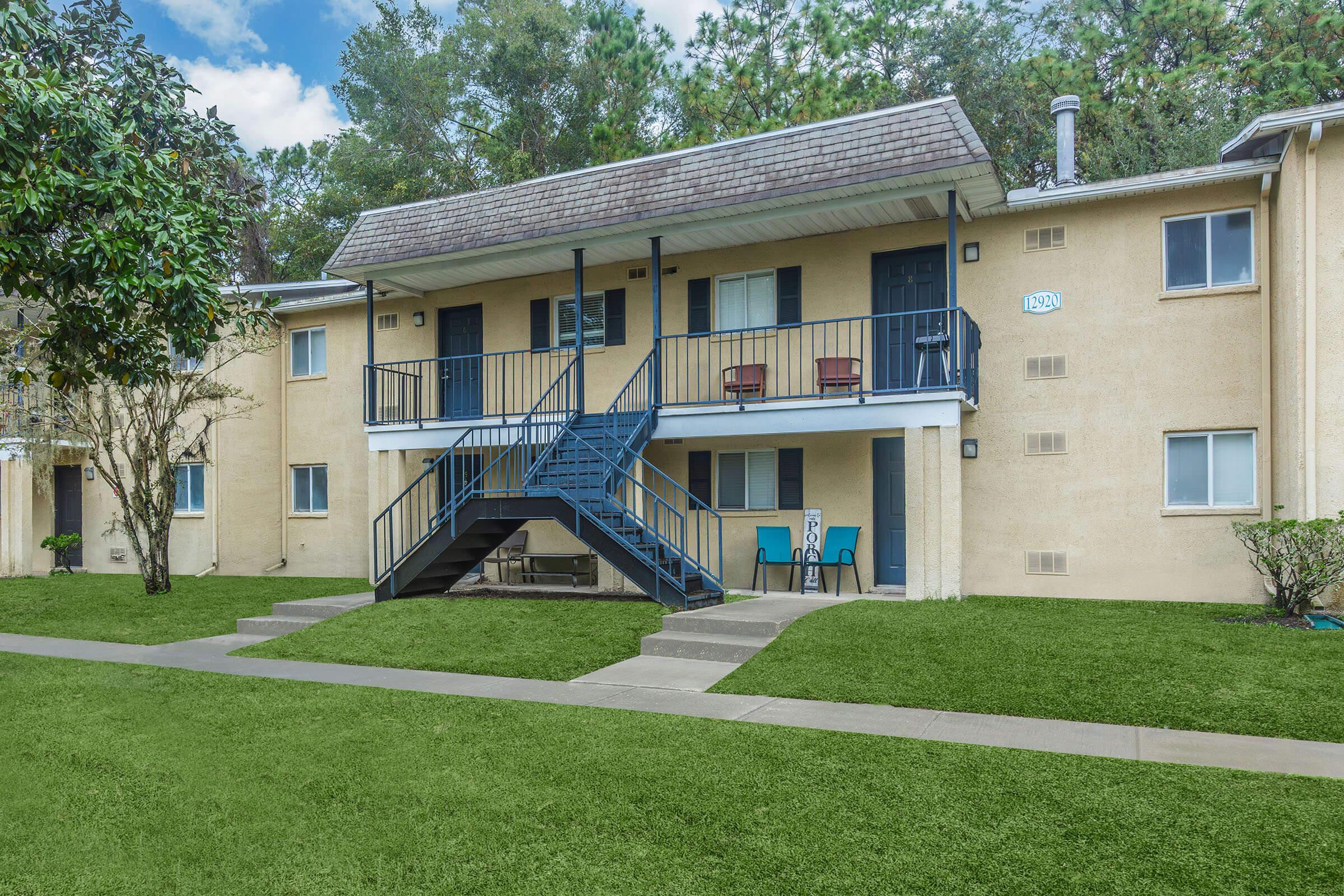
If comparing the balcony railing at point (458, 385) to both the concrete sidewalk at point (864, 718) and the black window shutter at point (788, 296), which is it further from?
the concrete sidewalk at point (864, 718)

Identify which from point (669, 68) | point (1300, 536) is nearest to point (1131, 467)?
point (1300, 536)

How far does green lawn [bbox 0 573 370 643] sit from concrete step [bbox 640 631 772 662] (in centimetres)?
598

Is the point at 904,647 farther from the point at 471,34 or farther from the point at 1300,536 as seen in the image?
the point at 471,34

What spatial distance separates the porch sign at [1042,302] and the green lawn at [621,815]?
7.78m

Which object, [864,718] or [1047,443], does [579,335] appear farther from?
[864,718]

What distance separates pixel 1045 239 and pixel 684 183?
4666mm

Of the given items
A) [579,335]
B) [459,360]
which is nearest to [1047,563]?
[579,335]

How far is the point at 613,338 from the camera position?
48.2 ft

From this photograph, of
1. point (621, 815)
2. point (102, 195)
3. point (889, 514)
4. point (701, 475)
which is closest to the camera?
point (621, 815)

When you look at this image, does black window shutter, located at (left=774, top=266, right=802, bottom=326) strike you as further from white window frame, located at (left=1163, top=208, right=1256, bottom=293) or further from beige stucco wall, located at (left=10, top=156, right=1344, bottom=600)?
white window frame, located at (left=1163, top=208, right=1256, bottom=293)

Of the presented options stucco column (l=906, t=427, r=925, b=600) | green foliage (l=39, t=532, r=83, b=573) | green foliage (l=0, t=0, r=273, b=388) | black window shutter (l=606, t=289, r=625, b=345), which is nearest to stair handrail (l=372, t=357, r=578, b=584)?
black window shutter (l=606, t=289, r=625, b=345)

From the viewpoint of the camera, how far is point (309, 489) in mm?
17641

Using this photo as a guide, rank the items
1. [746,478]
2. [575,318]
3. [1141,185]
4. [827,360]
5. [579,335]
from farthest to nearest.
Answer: [575,318]
[746,478]
[579,335]
[827,360]
[1141,185]

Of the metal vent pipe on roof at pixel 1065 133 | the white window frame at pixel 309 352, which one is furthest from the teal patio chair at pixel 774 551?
the white window frame at pixel 309 352
